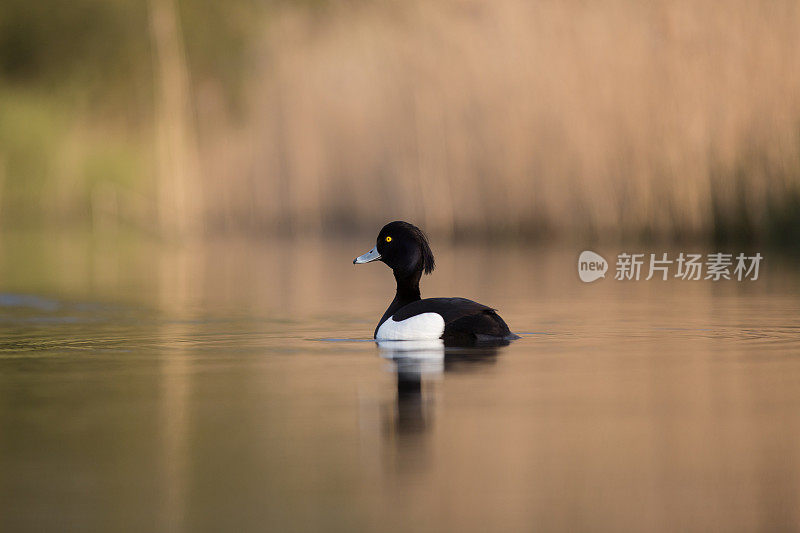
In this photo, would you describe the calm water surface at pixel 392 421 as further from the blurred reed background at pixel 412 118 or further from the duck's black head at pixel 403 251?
the blurred reed background at pixel 412 118

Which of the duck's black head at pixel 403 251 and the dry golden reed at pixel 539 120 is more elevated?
the dry golden reed at pixel 539 120

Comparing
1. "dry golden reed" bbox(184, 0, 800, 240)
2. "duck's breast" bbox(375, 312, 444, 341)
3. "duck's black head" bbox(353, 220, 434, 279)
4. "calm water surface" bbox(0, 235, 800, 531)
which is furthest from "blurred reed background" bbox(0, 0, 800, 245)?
"duck's breast" bbox(375, 312, 444, 341)

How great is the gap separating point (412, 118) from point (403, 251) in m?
9.53

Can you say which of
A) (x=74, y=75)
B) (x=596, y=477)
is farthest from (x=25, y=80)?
(x=596, y=477)

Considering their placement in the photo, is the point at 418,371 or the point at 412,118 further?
the point at 412,118

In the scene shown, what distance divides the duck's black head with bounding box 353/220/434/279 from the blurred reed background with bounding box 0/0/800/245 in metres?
5.63

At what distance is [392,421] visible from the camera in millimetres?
4270

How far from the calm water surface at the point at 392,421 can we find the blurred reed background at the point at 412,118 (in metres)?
3.98

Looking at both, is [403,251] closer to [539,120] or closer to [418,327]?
[418,327]

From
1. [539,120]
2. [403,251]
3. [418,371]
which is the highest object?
[539,120]

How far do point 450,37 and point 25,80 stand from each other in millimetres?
11619

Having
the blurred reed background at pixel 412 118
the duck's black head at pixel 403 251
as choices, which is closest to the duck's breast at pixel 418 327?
the duck's black head at pixel 403 251

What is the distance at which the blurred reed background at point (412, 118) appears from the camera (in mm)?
12664

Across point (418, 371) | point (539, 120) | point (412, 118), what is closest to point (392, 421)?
point (418, 371)
